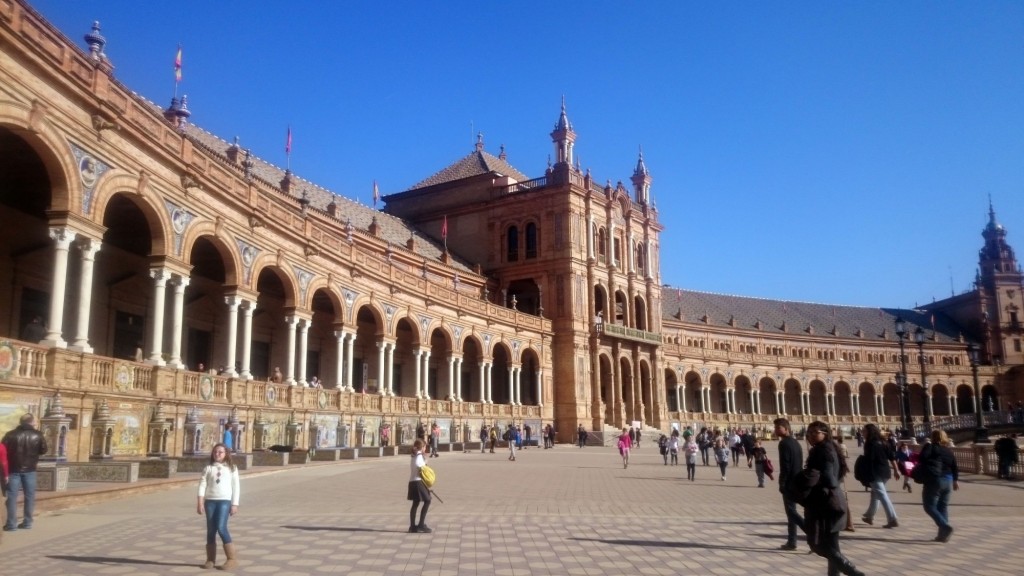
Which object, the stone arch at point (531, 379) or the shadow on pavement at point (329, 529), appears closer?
the shadow on pavement at point (329, 529)

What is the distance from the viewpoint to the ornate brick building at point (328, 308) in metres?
16.5

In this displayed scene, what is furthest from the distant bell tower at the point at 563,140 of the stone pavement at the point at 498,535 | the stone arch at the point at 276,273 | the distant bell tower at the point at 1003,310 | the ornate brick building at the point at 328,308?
the distant bell tower at the point at 1003,310

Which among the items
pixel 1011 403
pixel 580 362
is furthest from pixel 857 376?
pixel 580 362

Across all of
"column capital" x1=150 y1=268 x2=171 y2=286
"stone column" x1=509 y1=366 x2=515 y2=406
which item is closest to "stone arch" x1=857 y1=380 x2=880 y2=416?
"stone column" x1=509 y1=366 x2=515 y2=406

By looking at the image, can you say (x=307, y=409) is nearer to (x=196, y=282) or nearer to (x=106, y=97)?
(x=196, y=282)

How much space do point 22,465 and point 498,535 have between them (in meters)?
6.63

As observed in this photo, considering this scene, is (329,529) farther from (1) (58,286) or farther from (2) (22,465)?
(1) (58,286)

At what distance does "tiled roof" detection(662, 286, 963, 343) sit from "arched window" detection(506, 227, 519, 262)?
27.3 m

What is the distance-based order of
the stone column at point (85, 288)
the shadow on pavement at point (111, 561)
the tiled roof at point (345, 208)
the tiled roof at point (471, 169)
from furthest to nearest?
the tiled roof at point (471, 169), the tiled roof at point (345, 208), the stone column at point (85, 288), the shadow on pavement at point (111, 561)

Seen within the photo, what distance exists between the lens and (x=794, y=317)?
3575 inches

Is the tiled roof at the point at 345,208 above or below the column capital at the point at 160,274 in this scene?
above

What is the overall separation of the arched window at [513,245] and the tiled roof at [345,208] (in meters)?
3.28

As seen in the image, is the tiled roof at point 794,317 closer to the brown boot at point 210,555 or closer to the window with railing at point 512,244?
the window with railing at point 512,244

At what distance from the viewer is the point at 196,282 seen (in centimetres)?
2791
